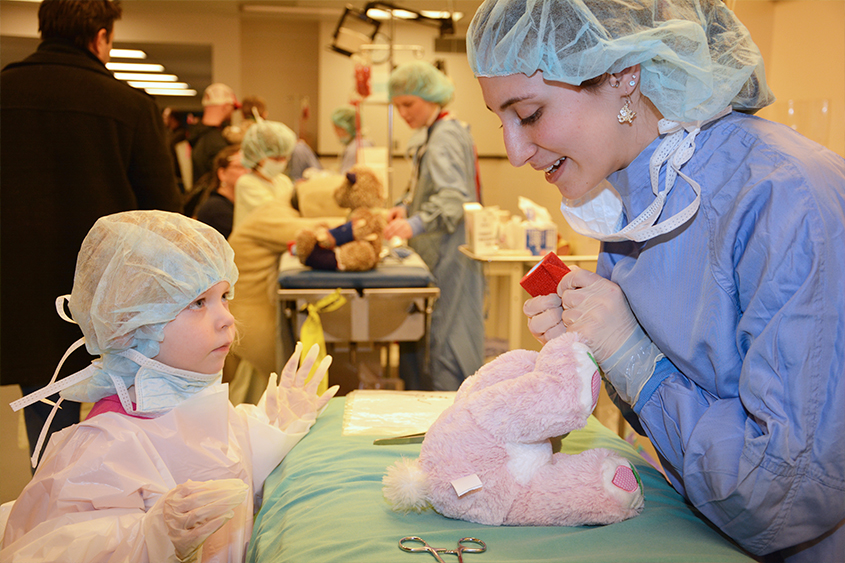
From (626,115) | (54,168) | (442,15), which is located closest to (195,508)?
(626,115)

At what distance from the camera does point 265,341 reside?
2.96 meters

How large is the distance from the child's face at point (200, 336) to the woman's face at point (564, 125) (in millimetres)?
672

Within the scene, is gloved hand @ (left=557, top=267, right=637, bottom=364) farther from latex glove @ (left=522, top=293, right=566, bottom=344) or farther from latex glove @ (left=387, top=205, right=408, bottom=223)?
latex glove @ (left=387, top=205, right=408, bottom=223)

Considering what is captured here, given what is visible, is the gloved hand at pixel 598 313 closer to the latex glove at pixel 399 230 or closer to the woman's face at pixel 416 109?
the latex glove at pixel 399 230

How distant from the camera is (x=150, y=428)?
1.13 m

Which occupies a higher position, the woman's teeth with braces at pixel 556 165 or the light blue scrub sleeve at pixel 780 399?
the woman's teeth with braces at pixel 556 165

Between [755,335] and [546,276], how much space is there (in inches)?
16.6

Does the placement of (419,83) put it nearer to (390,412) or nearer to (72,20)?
(72,20)

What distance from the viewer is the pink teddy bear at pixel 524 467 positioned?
0.92 m

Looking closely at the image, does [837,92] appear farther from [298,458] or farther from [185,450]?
[185,450]

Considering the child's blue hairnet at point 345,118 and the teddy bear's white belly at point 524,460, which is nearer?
the teddy bear's white belly at point 524,460

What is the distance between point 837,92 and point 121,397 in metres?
3.18

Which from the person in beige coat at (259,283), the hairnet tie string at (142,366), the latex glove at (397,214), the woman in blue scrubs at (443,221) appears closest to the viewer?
the hairnet tie string at (142,366)

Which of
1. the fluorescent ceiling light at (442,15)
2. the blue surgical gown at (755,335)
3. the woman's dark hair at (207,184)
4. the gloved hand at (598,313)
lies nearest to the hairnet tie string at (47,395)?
the gloved hand at (598,313)
